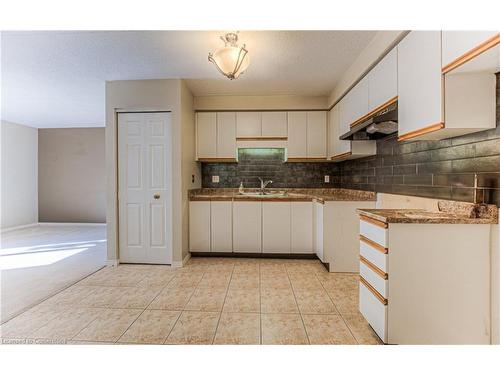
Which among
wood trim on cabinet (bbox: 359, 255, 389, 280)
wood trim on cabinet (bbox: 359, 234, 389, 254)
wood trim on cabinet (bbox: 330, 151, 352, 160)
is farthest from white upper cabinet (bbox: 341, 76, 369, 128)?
wood trim on cabinet (bbox: 359, 255, 389, 280)

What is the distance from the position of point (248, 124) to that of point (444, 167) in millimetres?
2634

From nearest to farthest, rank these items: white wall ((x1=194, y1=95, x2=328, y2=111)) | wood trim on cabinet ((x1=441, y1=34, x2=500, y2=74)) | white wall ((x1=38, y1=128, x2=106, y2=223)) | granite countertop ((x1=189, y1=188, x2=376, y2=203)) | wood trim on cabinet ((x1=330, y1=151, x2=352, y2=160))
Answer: wood trim on cabinet ((x1=441, y1=34, x2=500, y2=74))
wood trim on cabinet ((x1=330, y1=151, x2=352, y2=160))
granite countertop ((x1=189, y1=188, x2=376, y2=203))
white wall ((x1=194, y1=95, x2=328, y2=111))
white wall ((x1=38, y1=128, x2=106, y2=223))

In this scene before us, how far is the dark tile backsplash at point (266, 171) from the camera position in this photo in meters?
4.17

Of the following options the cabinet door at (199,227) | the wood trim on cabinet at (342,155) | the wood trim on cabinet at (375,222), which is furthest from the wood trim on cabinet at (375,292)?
the cabinet door at (199,227)

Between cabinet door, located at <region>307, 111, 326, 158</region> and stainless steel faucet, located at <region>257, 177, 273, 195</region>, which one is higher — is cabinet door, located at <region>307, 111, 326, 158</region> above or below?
above

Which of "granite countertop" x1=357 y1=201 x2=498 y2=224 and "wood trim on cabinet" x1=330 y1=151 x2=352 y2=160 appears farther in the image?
"wood trim on cabinet" x1=330 y1=151 x2=352 y2=160

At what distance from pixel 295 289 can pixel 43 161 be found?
7.12 metres

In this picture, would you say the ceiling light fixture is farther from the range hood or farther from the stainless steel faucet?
the stainless steel faucet

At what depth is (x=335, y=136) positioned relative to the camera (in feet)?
11.5

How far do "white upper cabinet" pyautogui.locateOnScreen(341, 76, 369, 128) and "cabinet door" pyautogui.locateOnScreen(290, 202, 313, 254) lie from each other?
124cm

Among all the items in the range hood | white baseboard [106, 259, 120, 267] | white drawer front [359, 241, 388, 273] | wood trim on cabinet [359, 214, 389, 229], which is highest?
the range hood

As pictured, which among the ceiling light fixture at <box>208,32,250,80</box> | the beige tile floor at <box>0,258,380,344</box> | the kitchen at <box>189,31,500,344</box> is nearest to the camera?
the kitchen at <box>189,31,500,344</box>

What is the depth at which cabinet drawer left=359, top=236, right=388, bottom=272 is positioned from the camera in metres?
1.57

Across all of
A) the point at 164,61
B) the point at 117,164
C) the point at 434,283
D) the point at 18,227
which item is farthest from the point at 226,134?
the point at 18,227
